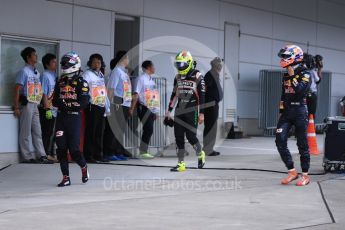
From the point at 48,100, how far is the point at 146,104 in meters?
2.31

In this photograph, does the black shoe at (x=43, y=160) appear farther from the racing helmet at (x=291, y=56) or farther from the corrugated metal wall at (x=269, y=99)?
the corrugated metal wall at (x=269, y=99)

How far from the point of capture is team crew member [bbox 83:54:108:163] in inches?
522

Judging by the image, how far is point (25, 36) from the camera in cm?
1323

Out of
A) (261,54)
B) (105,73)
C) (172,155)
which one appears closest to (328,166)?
(172,155)

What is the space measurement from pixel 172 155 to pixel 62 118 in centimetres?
514

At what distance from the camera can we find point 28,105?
42.1ft

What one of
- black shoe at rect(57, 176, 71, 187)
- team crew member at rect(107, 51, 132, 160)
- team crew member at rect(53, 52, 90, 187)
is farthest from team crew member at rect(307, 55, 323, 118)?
black shoe at rect(57, 176, 71, 187)

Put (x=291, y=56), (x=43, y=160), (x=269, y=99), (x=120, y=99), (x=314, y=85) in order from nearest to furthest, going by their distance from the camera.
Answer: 1. (x=291, y=56)
2. (x=43, y=160)
3. (x=120, y=99)
4. (x=314, y=85)
5. (x=269, y=99)

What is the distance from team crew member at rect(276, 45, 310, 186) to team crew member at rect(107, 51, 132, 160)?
4359mm

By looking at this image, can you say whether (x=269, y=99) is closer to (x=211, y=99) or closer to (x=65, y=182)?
(x=211, y=99)

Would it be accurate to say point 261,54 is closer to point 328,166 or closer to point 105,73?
point 105,73

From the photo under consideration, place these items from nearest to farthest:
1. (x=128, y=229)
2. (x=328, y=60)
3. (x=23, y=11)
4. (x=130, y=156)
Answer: (x=128, y=229) → (x=23, y=11) → (x=130, y=156) → (x=328, y=60)

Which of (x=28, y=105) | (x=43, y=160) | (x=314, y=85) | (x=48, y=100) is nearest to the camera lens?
(x=28, y=105)

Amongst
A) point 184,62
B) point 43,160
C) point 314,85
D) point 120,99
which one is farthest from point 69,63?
point 314,85
